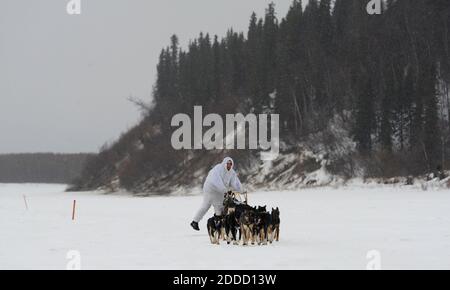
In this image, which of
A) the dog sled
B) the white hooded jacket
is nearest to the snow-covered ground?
the dog sled

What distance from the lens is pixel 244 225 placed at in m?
13.6

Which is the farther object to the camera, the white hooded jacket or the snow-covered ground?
the white hooded jacket

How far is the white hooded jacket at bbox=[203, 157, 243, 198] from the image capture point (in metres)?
15.6

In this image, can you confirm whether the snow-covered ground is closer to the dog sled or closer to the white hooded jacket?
the dog sled

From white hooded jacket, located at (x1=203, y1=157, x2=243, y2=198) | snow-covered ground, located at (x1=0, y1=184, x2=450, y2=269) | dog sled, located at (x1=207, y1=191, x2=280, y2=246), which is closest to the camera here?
snow-covered ground, located at (x1=0, y1=184, x2=450, y2=269)

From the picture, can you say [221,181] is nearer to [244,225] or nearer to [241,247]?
[244,225]

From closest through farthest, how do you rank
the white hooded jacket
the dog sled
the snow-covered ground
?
1. the snow-covered ground
2. the dog sled
3. the white hooded jacket

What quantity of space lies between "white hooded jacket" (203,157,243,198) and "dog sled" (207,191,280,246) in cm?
102

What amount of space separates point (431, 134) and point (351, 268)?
40.3 meters

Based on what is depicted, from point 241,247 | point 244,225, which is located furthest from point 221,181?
point 241,247

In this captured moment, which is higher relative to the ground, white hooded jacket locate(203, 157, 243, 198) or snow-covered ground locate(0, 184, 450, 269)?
white hooded jacket locate(203, 157, 243, 198)

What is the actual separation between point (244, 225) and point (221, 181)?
7.33 ft

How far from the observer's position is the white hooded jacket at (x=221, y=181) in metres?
15.6

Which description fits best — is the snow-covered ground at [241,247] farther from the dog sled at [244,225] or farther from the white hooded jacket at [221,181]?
the white hooded jacket at [221,181]
